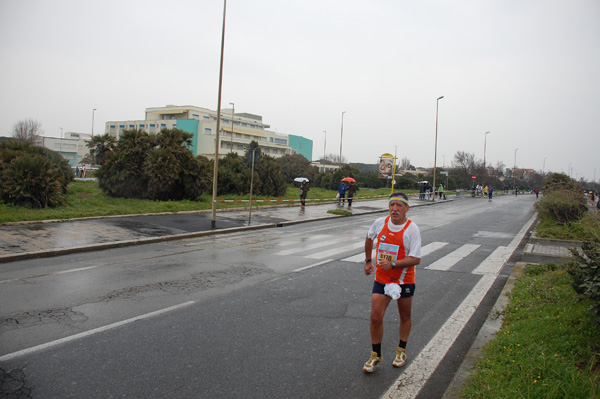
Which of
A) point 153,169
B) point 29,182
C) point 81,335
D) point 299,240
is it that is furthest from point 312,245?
point 153,169

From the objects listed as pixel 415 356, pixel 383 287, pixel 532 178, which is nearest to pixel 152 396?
pixel 383 287

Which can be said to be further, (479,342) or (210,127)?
(210,127)

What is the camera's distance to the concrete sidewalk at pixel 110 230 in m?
9.92

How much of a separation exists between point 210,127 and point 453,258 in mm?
85287

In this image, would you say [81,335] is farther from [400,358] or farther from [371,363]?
[400,358]

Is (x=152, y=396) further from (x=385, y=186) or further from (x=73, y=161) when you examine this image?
(x=73, y=161)

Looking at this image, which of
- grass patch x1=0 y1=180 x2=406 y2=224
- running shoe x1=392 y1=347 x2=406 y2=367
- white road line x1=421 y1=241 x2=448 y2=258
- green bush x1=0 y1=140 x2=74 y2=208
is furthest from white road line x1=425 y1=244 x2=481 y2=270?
green bush x1=0 y1=140 x2=74 y2=208

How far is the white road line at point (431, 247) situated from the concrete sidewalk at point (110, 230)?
6395mm

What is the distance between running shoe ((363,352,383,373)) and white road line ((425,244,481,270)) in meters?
5.50

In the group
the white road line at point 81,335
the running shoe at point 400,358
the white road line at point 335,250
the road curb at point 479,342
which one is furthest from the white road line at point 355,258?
the running shoe at point 400,358

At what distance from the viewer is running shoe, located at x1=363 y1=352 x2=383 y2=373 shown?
416 cm

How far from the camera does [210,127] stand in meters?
91.2

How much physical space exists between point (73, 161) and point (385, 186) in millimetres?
66615

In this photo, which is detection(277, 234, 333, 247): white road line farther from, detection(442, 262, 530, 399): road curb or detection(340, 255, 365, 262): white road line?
detection(442, 262, 530, 399): road curb
